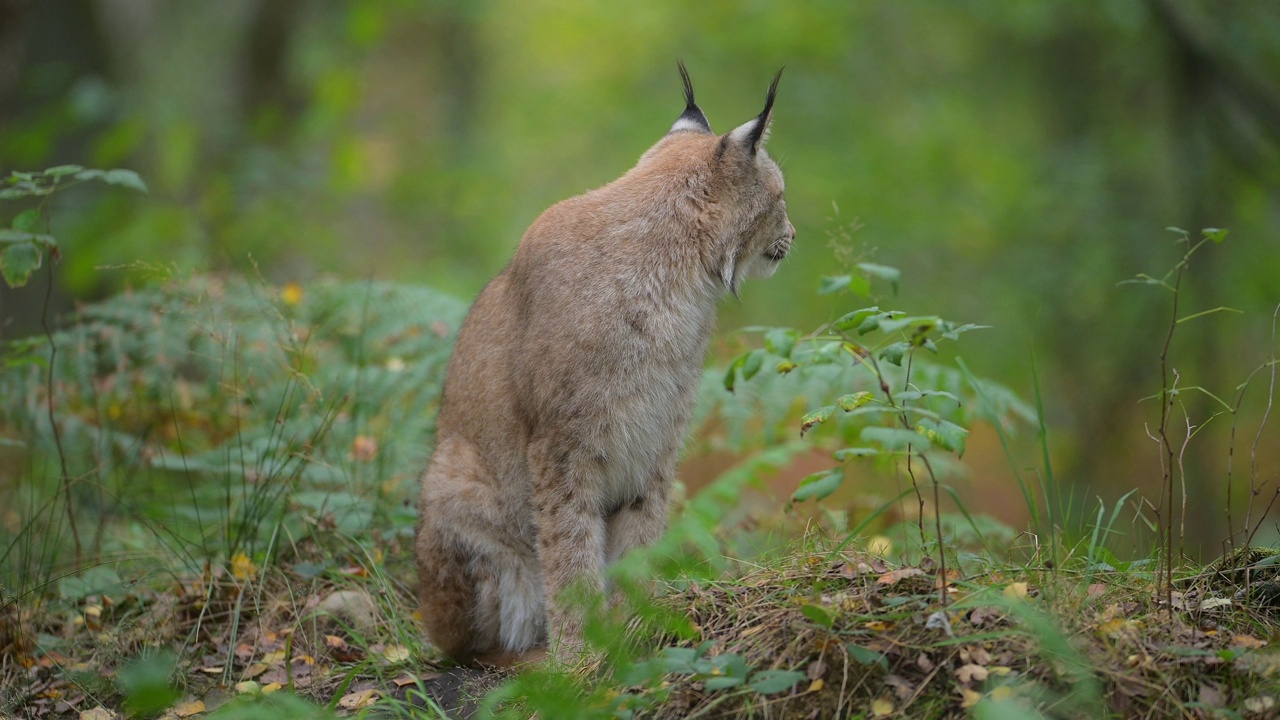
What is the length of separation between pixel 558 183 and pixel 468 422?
11.3 metres

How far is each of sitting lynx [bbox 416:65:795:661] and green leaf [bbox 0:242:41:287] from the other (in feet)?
5.24

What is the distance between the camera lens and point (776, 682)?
242cm

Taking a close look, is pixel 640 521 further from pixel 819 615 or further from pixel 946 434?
pixel 946 434

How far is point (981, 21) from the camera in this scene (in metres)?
10.3

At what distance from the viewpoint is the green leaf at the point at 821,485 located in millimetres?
2537

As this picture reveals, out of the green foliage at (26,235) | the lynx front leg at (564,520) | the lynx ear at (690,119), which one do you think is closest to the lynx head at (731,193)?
the lynx ear at (690,119)

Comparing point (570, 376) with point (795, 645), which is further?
point (570, 376)

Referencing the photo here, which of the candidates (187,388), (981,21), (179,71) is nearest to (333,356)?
(187,388)

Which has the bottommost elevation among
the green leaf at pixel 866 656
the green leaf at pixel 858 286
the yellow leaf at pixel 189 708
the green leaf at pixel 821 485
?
the yellow leaf at pixel 189 708

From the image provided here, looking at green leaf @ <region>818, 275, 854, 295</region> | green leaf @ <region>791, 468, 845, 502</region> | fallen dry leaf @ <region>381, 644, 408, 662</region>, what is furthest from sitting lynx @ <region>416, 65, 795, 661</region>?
green leaf @ <region>818, 275, 854, 295</region>

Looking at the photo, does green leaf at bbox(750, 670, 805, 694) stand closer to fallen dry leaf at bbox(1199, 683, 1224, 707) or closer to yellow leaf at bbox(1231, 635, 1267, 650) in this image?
fallen dry leaf at bbox(1199, 683, 1224, 707)

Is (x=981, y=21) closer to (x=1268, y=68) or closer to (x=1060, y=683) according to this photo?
(x=1268, y=68)

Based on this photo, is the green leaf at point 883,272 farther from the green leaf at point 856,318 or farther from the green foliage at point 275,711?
the green foliage at point 275,711

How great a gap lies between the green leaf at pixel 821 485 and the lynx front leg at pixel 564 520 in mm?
1071
